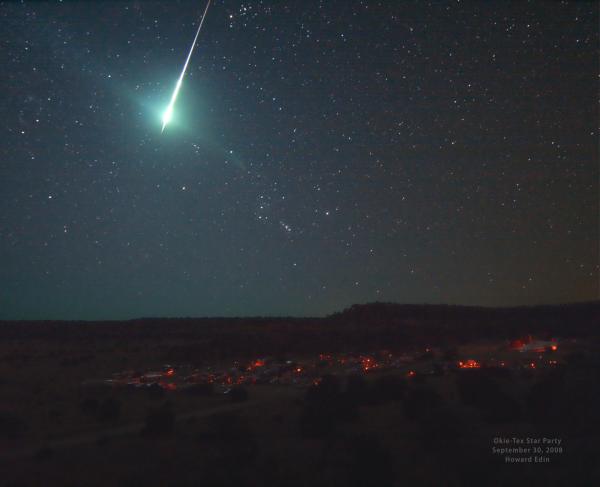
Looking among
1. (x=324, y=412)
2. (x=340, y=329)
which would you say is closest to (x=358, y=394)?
(x=324, y=412)

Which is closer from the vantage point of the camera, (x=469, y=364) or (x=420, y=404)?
(x=420, y=404)

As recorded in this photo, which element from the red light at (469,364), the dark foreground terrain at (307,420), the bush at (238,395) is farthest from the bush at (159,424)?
the red light at (469,364)

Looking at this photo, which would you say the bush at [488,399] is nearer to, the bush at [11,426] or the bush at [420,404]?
the bush at [420,404]

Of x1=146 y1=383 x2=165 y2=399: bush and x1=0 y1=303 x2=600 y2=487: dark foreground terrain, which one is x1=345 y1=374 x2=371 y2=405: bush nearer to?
x1=0 y1=303 x2=600 y2=487: dark foreground terrain

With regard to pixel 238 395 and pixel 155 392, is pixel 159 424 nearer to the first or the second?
pixel 238 395

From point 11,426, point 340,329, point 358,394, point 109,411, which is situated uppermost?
point 340,329
